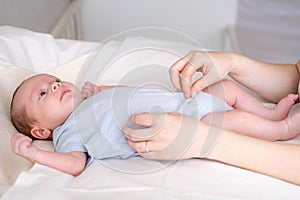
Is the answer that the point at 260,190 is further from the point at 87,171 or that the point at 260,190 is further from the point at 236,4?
the point at 236,4

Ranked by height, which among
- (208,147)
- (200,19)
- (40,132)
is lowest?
(200,19)

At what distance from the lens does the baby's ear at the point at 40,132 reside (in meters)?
1.12

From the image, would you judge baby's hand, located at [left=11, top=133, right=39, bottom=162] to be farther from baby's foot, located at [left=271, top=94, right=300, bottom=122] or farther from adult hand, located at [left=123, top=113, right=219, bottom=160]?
baby's foot, located at [left=271, top=94, right=300, bottom=122]

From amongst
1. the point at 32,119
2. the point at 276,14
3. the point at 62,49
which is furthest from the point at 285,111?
the point at 276,14

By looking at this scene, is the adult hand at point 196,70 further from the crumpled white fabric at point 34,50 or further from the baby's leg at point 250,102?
the crumpled white fabric at point 34,50

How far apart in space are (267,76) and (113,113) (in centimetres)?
41

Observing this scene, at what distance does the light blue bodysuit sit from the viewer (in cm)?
100

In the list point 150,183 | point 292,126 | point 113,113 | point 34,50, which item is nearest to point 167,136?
point 150,183

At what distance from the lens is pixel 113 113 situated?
104 cm

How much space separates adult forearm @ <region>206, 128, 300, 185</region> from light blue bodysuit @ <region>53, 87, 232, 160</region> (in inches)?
5.7

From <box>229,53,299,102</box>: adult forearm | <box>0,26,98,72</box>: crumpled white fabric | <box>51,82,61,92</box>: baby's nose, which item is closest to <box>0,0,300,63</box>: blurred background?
<box>0,26,98,72</box>: crumpled white fabric

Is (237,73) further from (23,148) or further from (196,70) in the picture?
(23,148)

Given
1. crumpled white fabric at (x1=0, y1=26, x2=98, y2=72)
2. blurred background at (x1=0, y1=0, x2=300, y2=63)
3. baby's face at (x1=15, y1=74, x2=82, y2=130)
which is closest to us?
baby's face at (x1=15, y1=74, x2=82, y2=130)

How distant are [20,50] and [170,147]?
2.21ft
